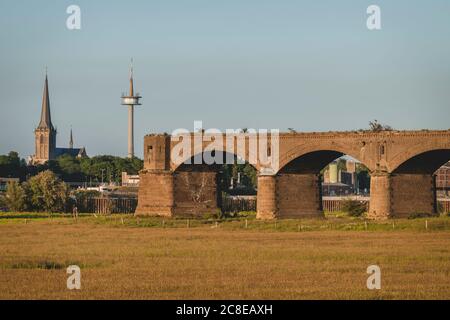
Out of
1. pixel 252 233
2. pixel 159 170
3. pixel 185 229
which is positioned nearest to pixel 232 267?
pixel 252 233

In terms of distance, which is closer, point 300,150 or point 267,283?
point 267,283

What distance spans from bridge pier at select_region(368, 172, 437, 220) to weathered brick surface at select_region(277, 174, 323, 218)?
8.30 m

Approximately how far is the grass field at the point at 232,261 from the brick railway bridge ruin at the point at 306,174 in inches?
464

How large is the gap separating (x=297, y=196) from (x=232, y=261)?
165 feet

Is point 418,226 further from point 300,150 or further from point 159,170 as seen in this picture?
point 159,170

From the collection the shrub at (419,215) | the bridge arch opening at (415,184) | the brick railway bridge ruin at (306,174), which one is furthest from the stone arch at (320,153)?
the shrub at (419,215)

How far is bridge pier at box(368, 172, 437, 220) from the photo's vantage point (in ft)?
292

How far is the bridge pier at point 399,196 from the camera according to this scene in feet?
292

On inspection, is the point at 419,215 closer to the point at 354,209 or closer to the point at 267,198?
the point at 267,198

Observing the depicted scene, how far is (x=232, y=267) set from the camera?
45.1m

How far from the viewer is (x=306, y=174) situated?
100 m

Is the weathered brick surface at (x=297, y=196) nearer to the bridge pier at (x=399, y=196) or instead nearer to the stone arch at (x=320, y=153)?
the stone arch at (x=320, y=153)
